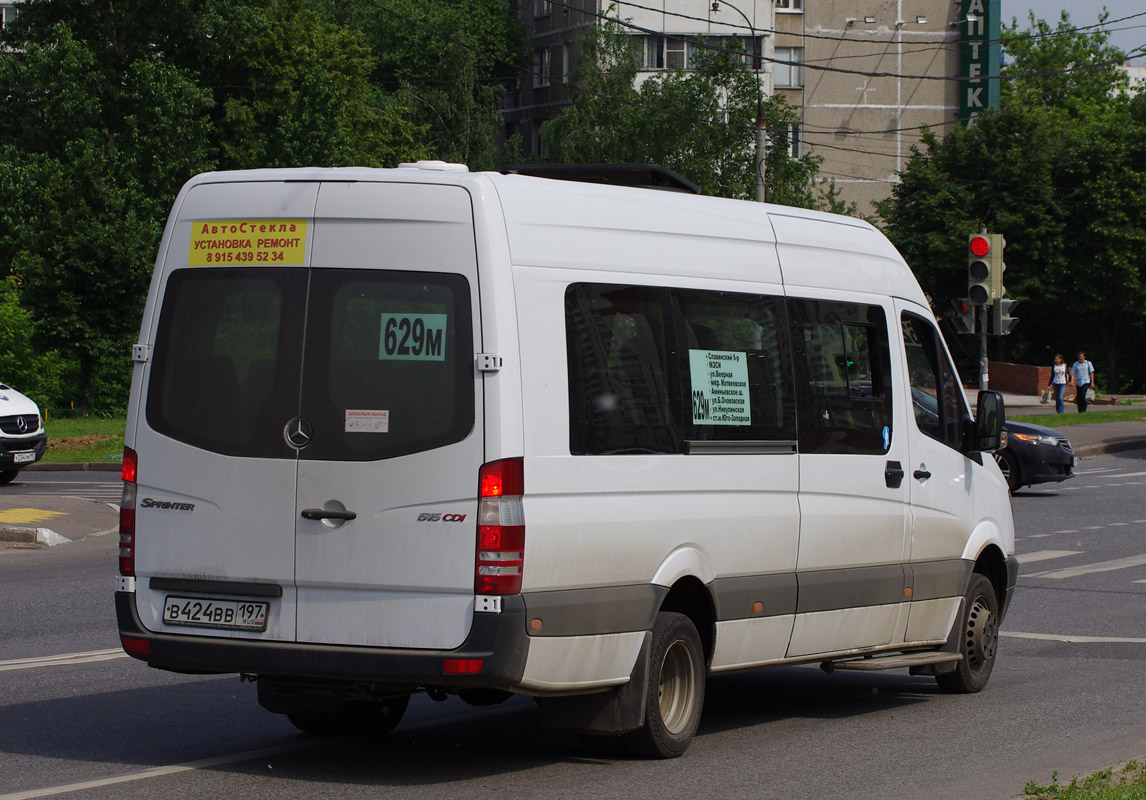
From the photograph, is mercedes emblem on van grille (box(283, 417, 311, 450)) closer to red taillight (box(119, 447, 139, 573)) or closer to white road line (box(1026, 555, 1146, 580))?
red taillight (box(119, 447, 139, 573))

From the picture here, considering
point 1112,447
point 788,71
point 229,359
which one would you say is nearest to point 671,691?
point 229,359

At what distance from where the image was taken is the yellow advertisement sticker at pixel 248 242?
6375 millimetres

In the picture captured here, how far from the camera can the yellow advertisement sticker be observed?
638 cm

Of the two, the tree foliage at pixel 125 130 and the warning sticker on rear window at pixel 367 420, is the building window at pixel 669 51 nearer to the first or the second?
the tree foliage at pixel 125 130

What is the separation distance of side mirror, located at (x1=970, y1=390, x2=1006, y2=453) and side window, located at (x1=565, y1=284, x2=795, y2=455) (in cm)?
176

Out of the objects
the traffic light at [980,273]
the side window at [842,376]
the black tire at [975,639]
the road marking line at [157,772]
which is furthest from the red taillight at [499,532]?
the traffic light at [980,273]

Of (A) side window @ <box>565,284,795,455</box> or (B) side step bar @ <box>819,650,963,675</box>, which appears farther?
(B) side step bar @ <box>819,650,963,675</box>

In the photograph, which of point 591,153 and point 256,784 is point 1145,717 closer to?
point 256,784

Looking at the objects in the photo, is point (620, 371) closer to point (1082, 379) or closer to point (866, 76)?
point (1082, 379)

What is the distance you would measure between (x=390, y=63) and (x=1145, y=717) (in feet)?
234

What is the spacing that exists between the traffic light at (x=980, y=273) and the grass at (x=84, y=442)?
13848 mm

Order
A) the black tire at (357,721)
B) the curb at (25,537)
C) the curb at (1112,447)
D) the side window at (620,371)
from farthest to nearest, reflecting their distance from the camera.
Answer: the curb at (1112,447)
the curb at (25,537)
the black tire at (357,721)
the side window at (620,371)

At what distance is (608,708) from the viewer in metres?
6.41

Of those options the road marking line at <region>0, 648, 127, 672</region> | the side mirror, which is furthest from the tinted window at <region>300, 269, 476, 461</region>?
the side mirror
